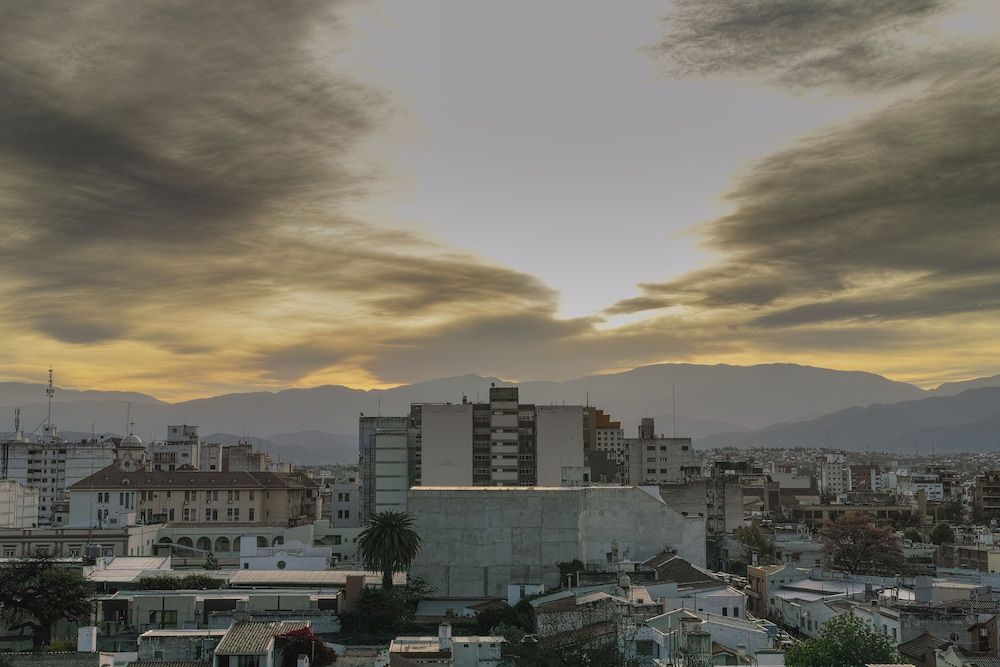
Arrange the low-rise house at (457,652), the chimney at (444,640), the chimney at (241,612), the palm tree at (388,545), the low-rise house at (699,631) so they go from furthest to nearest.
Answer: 1. the palm tree at (388,545)
2. the chimney at (241,612)
3. the chimney at (444,640)
4. the low-rise house at (699,631)
5. the low-rise house at (457,652)

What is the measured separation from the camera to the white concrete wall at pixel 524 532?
304 ft

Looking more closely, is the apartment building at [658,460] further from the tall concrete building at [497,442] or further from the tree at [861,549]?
the tree at [861,549]

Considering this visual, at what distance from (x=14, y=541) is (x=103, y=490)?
2491 centimetres

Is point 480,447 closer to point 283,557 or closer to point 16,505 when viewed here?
point 283,557

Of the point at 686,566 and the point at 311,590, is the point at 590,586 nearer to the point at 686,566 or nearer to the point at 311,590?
the point at 686,566

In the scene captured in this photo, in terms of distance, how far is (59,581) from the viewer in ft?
224

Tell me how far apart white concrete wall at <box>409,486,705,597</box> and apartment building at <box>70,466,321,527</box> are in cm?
3840

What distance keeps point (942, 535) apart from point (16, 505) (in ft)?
377

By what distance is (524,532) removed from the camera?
9344cm

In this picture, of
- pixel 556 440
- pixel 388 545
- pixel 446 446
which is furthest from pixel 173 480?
A: pixel 388 545

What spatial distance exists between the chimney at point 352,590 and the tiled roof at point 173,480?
63.9 m

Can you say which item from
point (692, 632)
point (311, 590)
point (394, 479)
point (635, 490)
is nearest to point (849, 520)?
point (635, 490)

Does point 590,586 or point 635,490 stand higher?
point 635,490

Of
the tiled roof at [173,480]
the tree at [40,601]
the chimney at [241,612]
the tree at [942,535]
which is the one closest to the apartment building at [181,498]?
the tiled roof at [173,480]
